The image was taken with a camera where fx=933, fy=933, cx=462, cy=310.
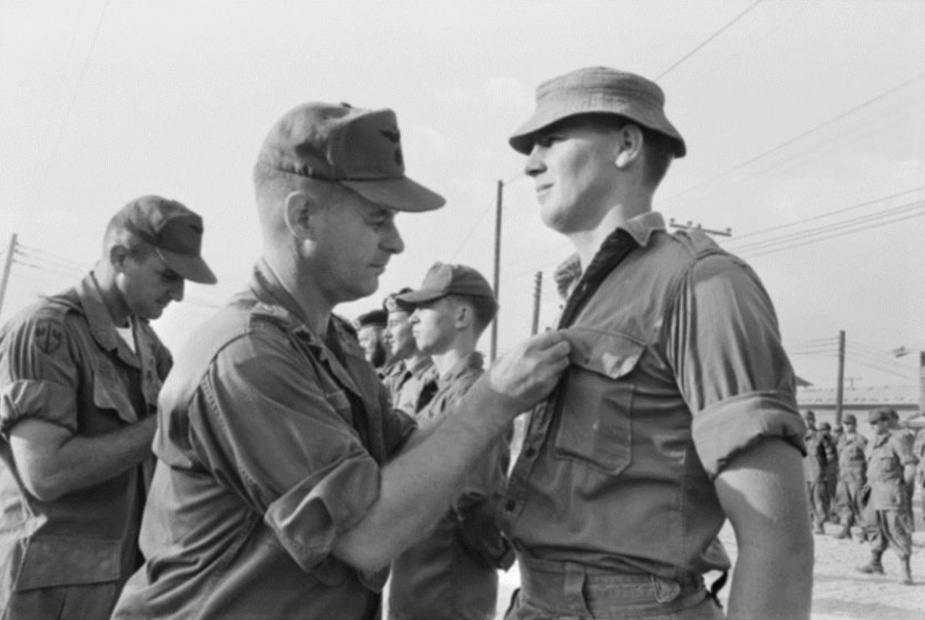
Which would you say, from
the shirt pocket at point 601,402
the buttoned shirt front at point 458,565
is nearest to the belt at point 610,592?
the shirt pocket at point 601,402

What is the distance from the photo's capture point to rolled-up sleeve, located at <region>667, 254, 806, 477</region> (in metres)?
1.78

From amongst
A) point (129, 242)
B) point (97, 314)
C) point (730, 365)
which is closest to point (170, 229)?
point (129, 242)

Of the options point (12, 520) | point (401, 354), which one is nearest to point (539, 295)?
point (401, 354)

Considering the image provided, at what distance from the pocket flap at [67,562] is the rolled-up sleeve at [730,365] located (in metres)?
2.53

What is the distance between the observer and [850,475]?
15836 millimetres

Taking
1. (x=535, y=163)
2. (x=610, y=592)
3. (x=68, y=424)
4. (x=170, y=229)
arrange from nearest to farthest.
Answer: (x=610, y=592), (x=535, y=163), (x=68, y=424), (x=170, y=229)

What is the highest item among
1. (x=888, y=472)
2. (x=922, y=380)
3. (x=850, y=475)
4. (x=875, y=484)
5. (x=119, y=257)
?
(x=119, y=257)

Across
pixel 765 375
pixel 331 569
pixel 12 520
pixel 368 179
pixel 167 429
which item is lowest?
pixel 12 520

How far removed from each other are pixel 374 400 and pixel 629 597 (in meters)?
0.78

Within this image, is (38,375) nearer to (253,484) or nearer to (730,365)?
(253,484)

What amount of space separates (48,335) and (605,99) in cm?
232

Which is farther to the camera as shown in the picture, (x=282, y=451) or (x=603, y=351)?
(x=603, y=351)

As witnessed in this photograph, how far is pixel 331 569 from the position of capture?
6.53 feet

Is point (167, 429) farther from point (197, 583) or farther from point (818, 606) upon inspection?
point (818, 606)
